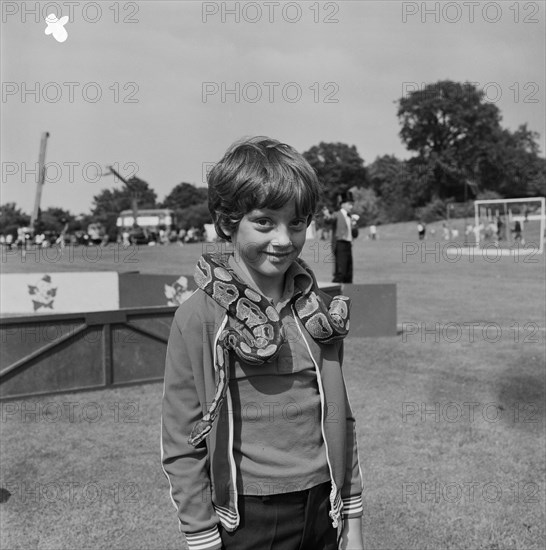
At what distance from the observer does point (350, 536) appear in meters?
2.41

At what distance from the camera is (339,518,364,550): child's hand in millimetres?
2406

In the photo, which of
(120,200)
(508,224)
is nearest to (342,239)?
(508,224)

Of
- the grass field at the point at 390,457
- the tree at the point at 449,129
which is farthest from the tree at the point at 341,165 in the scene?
the grass field at the point at 390,457

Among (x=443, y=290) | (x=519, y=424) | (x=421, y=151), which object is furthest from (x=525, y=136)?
(x=519, y=424)

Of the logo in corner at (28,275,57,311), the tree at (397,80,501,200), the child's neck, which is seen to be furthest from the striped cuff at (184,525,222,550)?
the tree at (397,80,501,200)

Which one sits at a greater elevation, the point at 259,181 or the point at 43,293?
the point at 259,181

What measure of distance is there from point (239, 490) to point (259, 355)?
0.48 m

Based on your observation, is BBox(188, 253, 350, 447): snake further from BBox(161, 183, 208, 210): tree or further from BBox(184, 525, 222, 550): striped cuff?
BBox(161, 183, 208, 210): tree

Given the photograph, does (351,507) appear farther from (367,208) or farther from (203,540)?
(367,208)

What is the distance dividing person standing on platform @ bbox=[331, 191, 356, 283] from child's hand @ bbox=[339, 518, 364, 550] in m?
12.4

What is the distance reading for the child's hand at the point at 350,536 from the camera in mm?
2406

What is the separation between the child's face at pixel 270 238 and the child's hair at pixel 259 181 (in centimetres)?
3

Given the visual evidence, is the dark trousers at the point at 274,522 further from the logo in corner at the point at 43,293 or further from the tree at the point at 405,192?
the tree at the point at 405,192

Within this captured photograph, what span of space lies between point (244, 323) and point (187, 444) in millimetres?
453
